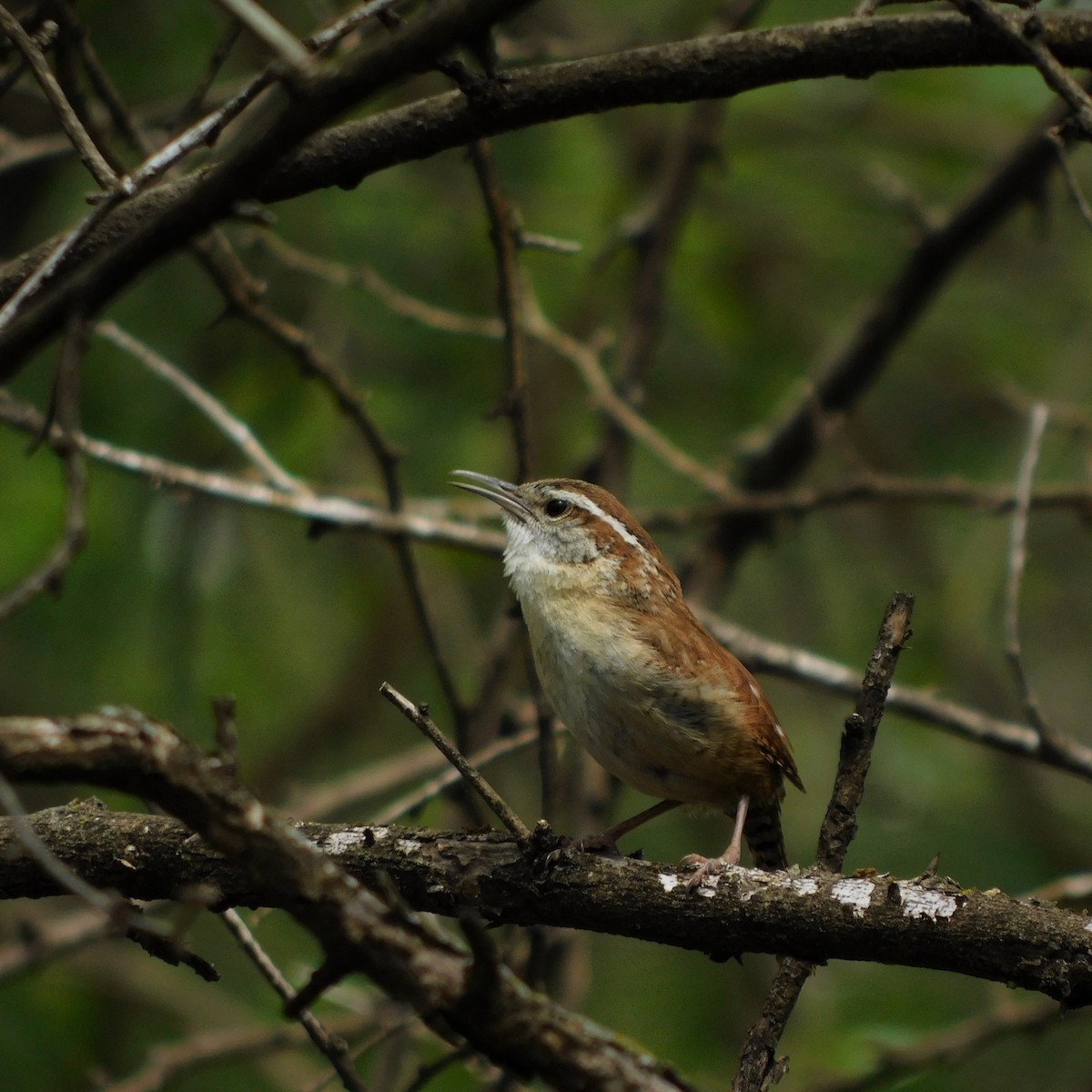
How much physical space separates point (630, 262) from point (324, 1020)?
486cm

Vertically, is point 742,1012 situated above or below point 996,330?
below

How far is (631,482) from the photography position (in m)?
9.28

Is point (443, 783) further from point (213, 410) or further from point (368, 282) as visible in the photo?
point (368, 282)

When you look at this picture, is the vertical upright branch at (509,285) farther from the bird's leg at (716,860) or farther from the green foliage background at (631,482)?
the green foliage background at (631,482)

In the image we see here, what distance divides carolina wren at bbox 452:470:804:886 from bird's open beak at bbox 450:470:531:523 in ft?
1.57

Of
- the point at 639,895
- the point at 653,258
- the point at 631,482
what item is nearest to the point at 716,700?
the point at 639,895

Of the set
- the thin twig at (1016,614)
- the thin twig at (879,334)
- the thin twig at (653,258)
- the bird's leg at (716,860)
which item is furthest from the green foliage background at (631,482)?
the bird's leg at (716,860)

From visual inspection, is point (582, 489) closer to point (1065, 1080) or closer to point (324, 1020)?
point (324, 1020)

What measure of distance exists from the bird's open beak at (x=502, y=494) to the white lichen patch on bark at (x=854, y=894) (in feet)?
8.39

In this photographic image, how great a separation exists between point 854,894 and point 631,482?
6.31 m

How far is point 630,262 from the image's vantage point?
8.40m

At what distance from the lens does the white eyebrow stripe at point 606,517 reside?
5.07 m

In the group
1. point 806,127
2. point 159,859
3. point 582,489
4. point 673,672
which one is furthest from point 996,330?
point 159,859

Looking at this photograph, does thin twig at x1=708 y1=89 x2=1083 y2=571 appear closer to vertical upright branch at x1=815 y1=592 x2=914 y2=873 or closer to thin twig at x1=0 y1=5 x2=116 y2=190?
vertical upright branch at x1=815 y1=592 x2=914 y2=873
